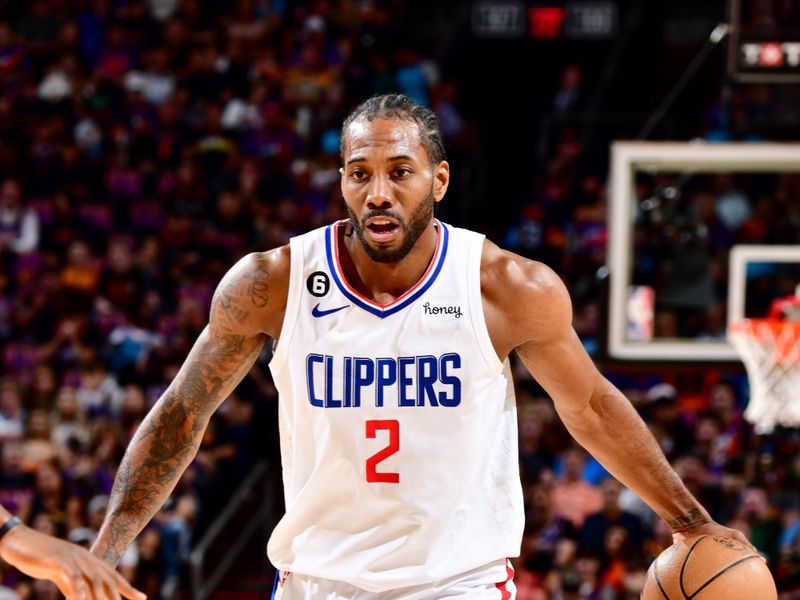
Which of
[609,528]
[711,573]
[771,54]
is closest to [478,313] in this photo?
[711,573]

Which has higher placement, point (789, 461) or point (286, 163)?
point (286, 163)

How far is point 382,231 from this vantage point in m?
3.67

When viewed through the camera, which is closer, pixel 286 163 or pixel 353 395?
pixel 353 395

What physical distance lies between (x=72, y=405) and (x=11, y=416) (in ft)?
1.56

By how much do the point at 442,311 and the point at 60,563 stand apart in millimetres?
1295

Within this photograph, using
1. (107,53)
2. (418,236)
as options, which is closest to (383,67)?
(107,53)

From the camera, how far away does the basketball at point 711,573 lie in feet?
12.1

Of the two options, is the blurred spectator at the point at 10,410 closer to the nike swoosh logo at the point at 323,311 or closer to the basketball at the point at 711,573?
the nike swoosh logo at the point at 323,311

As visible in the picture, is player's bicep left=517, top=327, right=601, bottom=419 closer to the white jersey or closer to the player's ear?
the white jersey

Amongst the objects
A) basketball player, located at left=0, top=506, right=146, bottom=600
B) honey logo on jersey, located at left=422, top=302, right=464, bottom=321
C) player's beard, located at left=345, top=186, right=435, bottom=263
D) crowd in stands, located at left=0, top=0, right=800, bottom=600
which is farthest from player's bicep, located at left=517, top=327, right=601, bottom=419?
crowd in stands, located at left=0, top=0, right=800, bottom=600

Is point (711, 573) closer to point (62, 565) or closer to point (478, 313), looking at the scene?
point (478, 313)

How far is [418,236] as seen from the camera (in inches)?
148

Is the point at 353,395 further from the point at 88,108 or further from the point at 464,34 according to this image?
the point at 464,34

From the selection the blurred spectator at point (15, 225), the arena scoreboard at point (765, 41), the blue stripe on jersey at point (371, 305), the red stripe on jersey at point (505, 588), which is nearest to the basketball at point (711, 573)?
the red stripe on jersey at point (505, 588)
